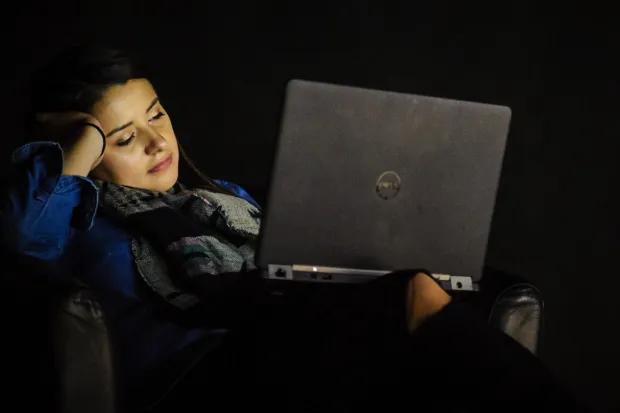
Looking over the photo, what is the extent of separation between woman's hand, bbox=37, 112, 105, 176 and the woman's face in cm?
3

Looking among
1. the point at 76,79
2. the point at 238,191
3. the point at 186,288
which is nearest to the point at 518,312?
the point at 186,288

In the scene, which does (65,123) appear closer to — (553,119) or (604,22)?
(553,119)

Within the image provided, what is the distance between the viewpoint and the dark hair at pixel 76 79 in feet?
5.91

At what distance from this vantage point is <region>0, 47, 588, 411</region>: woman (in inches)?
49.4

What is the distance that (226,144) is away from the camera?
232 cm

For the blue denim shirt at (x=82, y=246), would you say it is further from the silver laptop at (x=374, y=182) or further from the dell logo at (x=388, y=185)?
the dell logo at (x=388, y=185)

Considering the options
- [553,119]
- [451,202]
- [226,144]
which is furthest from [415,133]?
[553,119]

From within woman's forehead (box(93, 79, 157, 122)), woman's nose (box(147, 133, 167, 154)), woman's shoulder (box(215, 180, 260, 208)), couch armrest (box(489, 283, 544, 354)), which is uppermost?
woman's forehead (box(93, 79, 157, 122))

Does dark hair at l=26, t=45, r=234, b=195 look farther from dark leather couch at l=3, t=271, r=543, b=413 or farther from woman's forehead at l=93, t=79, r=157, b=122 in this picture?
dark leather couch at l=3, t=271, r=543, b=413

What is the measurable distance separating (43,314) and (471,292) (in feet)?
2.65

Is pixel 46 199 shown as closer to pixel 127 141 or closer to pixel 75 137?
pixel 75 137

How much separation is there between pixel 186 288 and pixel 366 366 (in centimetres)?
48

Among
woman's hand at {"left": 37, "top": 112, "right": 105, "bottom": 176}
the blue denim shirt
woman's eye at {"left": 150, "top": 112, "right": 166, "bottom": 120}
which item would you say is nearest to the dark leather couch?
the blue denim shirt

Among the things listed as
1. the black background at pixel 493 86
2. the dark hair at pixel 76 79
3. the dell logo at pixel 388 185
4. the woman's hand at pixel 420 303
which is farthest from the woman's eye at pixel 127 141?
the woman's hand at pixel 420 303
